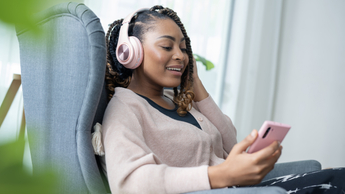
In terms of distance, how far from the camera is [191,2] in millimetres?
2416

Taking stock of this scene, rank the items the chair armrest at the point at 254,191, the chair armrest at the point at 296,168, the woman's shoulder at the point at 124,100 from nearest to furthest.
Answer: the chair armrest at the point at 254,191 < the woman's shoulder at the point at 124,100 < the chair armrest at the point at 296,168

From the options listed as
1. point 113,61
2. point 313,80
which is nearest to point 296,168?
point 113,61

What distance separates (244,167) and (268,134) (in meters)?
0.09

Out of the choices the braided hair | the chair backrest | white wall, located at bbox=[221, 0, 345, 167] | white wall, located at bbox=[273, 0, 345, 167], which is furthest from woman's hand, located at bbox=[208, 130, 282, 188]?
white wall, located at bbox=[273, 0, 345, 167]

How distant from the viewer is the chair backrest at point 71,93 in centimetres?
72

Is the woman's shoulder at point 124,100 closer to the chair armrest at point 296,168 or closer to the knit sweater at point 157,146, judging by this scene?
the knit sweater at point 157,146

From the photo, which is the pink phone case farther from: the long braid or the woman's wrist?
the long braid

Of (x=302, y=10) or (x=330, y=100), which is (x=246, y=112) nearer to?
(x=330, y=100)

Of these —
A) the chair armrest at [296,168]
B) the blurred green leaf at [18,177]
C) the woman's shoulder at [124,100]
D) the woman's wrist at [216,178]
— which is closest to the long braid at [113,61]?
the woman's shoulder at [124,100]

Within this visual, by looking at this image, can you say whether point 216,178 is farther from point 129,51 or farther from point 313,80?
point 313,80

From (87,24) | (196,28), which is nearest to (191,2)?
(196,28)

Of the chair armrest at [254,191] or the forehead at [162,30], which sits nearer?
the chair armrest at [254,191]

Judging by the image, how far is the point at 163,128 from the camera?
35.0 inches

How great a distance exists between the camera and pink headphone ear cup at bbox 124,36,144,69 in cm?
96
